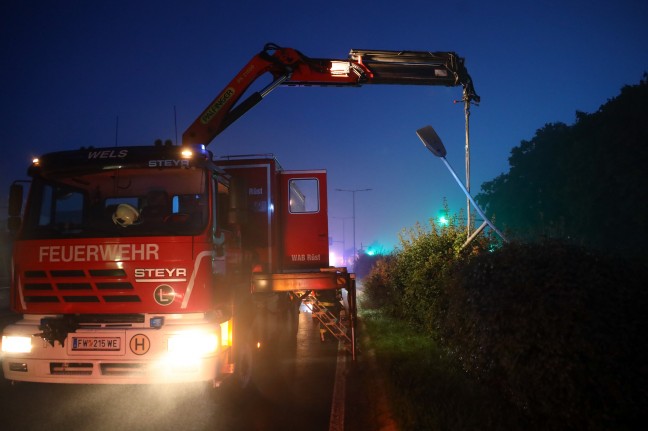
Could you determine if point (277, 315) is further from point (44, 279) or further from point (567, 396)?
point (567, 396)

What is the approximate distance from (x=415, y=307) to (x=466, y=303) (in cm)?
534

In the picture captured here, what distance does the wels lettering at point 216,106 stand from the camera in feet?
27.1

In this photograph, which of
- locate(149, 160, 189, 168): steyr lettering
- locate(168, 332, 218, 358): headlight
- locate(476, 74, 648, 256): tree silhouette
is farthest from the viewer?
locate(476, 74, 648, 256): tree silhouette

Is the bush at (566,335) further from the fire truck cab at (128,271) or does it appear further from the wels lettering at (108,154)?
the wels lettering at (108,154)

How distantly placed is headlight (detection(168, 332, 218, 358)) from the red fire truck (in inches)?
0.4

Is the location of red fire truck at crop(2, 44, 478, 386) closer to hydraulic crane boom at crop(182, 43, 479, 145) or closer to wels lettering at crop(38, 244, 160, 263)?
wels lettering at crop(38, 244, 160, 263)

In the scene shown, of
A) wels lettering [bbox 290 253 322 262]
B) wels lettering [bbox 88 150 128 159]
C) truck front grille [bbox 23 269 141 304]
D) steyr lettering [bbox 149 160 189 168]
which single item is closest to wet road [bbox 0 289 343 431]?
truck front grille [bbox 23 269 141 304]

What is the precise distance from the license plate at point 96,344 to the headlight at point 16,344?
0.58 meters

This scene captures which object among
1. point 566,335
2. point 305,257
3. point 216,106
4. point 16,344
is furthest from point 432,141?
point 16,344

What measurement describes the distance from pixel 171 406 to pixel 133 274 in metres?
1.94

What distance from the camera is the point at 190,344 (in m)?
5.07

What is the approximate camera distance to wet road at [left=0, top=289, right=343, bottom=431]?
530cm

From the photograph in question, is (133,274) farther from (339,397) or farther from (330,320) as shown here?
(330,320)

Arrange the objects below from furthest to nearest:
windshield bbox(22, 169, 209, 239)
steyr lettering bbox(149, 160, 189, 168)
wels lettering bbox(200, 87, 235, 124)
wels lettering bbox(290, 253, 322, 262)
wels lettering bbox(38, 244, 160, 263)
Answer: wels lettering bbox(290, 253, 322, 262)
wels lettering bbox(200, 87, 235, 124)
steyr lettering bbox(149, 160, 189, 168)
windshield bbox(22, 169, 209, 239)
wels lettering bbox(38, 244, 160, 263)
